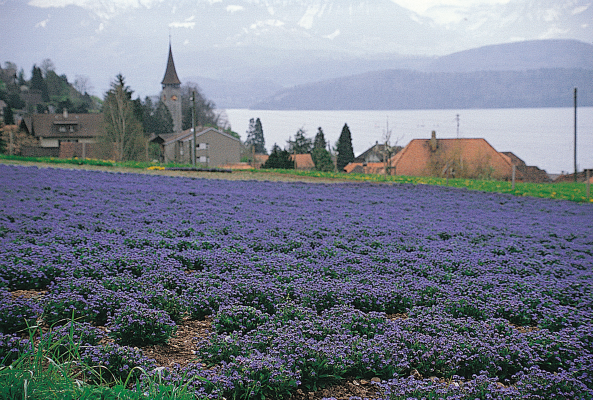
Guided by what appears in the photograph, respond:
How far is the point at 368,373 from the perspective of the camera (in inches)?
181

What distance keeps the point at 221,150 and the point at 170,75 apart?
51.3m

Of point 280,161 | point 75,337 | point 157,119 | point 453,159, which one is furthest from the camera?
point 157,119

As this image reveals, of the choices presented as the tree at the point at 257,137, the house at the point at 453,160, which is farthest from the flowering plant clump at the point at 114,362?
the tree at the point at 257,137

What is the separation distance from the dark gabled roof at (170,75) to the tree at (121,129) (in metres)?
61.4

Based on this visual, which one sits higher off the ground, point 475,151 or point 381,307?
point 475,151

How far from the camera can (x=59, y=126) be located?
3036 inches

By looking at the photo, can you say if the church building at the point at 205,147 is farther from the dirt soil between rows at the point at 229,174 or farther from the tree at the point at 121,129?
the dirt soil between rows at the point at 229,174

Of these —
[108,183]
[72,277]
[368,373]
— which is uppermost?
[108,183]

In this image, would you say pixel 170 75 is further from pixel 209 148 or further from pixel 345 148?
pixel 345 148

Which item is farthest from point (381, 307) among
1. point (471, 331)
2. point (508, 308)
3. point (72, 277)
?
point (72, 277)

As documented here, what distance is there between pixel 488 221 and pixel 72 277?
1191 cm

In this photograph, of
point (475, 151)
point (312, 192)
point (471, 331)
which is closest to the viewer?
point (471, 331)

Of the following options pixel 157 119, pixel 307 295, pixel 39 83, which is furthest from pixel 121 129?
pixel 39 83

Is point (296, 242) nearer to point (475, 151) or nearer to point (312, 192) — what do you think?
point (312, 192)
